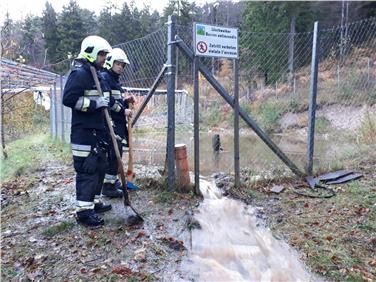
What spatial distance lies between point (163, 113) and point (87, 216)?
2801mm

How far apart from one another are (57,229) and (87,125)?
1.24m

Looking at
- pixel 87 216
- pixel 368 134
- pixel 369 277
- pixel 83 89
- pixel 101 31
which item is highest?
pixel 101 31

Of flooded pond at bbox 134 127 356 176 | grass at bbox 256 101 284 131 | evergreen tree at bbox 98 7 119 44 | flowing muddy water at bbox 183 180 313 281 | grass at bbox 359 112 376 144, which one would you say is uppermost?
A: evergreen tree at bbox 98 7 119 44

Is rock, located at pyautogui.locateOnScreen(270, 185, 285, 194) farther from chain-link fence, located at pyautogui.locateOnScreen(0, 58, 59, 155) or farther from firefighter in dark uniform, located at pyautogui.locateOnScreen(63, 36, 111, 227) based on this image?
chain-link fence, located at pyautogui.locateOnScreen(0, 58, 59, 155)

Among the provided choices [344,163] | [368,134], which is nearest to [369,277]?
[344,163]

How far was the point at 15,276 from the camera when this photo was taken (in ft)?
10.8

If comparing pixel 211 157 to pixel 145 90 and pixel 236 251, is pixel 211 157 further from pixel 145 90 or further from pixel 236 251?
pixel 236 251

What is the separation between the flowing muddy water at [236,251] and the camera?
3420 millimetres

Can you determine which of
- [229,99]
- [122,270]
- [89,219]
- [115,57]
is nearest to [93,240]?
[89,219]

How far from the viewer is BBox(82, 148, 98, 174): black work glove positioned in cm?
397

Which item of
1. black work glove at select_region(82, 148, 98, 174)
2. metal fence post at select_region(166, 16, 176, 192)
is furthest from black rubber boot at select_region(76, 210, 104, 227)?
metal fence post at select_region(166, 16, 176, 192)

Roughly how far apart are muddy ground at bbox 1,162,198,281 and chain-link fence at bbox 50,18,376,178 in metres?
1.90

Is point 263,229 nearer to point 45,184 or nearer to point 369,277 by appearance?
point 369,277

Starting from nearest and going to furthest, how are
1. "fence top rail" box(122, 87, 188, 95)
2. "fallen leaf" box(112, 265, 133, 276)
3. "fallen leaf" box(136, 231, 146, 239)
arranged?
1. "fallen leaf" box(112, 265, 133, 276)
2. "fallen leaf" box(136, 231, 146, 239)
3. "fence top rail" box(122, 87, 188, 95)
